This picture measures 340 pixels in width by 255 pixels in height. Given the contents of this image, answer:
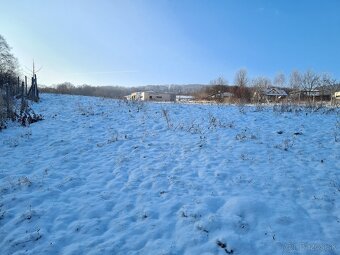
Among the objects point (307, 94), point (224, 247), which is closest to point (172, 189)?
point (224, 247)

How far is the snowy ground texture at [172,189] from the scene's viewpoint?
4.91m

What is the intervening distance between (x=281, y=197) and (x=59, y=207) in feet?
15.9

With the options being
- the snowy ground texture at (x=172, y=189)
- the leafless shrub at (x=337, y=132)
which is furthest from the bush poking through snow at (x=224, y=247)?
the leafless shrub at (x=337, y=132)

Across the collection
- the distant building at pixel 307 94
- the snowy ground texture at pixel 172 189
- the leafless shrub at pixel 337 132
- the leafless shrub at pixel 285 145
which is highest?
the distant building at pixel 307 94

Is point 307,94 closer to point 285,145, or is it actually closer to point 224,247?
point 285,145

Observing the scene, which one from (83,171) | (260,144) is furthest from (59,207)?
(260,144)

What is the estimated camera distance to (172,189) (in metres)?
6.75

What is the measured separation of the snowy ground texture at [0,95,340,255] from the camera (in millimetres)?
4914

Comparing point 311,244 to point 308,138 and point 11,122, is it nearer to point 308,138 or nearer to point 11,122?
point 308,138

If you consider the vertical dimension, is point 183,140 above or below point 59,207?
above

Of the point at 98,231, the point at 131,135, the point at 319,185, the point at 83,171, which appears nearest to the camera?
the point at 98,231

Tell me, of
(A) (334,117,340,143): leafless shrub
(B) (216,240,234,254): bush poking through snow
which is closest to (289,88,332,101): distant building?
(A) (334,117,340,143): leafless shrub

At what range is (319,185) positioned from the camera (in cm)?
687

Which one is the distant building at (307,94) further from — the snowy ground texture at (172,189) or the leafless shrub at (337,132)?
the snowy ground texture at (172,189)
